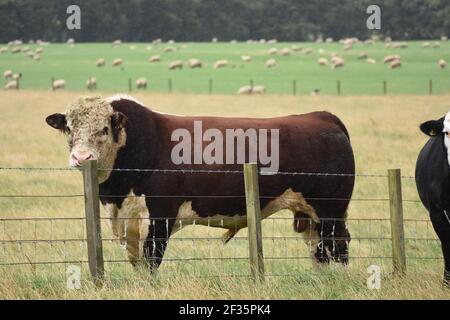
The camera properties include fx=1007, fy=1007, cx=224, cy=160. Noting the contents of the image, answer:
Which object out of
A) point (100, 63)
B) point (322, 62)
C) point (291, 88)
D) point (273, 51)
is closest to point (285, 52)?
point (273, 51)

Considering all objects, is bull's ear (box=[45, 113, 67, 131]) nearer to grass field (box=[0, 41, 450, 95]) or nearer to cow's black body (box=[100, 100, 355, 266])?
cow's black body (box=[100, 100, 355, 266])

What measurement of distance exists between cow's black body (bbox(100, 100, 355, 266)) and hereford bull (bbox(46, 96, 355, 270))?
0.01 metres

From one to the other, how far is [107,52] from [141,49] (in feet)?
18.5

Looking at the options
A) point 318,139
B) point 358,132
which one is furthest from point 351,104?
point 318,139

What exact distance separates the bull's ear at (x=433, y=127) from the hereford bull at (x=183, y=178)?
1612 millimetres

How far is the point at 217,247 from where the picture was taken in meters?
12.8

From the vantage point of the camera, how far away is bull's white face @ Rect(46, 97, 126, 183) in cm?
1001

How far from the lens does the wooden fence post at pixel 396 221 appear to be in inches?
380

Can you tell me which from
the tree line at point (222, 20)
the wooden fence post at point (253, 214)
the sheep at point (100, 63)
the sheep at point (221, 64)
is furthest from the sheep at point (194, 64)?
the wooden fence post at point (253, 214)

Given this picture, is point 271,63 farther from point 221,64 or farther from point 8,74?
point 8,74

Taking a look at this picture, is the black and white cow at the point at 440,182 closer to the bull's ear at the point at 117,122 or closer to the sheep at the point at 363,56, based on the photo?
the bull's ear at the point at 117,122

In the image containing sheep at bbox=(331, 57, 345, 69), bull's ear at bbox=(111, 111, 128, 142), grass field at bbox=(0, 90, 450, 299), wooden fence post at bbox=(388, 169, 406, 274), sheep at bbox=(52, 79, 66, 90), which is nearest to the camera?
grass field at bbox=(0, 90, 450, 299)

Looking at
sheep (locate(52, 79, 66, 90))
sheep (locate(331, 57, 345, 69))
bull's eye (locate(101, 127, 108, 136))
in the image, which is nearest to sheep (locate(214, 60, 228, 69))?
sheep (locate(331, 57, 345, 69))

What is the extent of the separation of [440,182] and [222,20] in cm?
8889
